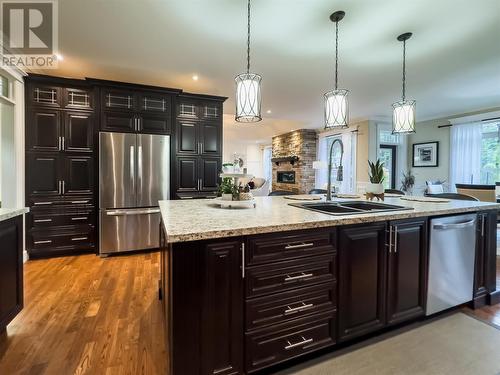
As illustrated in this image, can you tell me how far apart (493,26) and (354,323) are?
2869mm

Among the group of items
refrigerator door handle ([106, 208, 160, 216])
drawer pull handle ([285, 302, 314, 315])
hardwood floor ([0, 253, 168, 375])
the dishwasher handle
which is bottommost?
hardwood floor ([0, 253, 168, 375])

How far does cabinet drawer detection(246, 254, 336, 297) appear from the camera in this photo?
4.33ft

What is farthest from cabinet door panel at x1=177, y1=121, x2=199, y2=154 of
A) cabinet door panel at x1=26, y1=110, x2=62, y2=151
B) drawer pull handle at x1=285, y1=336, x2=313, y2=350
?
drawer pull handle at x1=285, y1=336, x2=313, y2=350

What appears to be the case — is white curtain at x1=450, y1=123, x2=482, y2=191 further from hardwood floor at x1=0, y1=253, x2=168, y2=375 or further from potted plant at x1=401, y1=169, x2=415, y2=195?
hardwood floor at x1=0, y1=253, x2=168, y2=375

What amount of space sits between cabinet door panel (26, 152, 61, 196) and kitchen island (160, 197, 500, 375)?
2821mm

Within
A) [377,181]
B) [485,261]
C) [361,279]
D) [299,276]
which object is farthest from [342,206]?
[485,261]

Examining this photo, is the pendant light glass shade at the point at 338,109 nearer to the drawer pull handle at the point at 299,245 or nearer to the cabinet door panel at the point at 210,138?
the drawer pull handle at the point at 299,245

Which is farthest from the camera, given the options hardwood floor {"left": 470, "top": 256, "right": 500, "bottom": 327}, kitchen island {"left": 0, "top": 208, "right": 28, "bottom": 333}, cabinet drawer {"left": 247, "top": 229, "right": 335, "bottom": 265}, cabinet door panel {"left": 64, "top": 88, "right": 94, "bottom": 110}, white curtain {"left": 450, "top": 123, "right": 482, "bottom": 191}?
white curtain {"left": 450, "top": 123, "right": 482, "bottom": 191}

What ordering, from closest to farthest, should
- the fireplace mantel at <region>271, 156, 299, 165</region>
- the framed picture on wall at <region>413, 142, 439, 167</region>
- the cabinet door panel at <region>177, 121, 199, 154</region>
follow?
the cabinet door panel at <region>177, 121, 199, 154</region>
the framed picture on wall at <region>413, 142, 439, 167</region>
the fireplace mantel at <region>271, 156, 299, 165</region>

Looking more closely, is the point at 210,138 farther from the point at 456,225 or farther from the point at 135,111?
the point at 456,225

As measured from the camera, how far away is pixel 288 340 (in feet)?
4.65

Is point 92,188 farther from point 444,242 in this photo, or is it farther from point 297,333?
point 444,242

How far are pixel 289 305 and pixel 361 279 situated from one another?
0.55 m

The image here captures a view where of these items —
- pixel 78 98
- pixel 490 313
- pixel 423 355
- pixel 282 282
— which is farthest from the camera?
pixel 78 98
